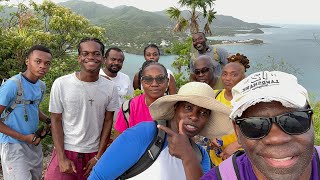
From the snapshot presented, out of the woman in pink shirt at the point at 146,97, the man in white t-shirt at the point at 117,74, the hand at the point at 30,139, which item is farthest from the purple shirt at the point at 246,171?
the man in white t-shirt at the point at 117,74

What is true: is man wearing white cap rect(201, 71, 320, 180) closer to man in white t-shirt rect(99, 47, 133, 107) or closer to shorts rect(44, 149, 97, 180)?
shorts rect(44, 149, 97, 180)

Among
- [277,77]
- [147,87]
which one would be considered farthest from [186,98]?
[147,87]

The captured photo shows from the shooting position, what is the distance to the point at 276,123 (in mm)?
1274

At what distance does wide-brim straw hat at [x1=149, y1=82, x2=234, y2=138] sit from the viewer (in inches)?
84.8

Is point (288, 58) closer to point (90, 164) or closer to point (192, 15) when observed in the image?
point (192, 15)

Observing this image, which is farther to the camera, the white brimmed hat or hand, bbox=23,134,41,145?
hand, bbox=23,134,41,145

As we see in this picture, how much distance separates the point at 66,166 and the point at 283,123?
7.97ft

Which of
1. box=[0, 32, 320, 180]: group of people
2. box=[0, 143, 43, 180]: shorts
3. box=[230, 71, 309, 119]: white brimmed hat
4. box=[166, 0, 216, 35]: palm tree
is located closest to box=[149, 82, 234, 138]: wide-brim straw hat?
box=[0, 32, 320, 180]: group of people

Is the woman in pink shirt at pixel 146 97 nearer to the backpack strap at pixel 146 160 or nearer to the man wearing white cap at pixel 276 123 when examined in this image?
the backpack strap at pixel 146 160

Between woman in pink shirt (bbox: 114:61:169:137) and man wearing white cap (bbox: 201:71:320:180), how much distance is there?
165 cm

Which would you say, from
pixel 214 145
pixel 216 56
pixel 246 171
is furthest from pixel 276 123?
pixel 216 56

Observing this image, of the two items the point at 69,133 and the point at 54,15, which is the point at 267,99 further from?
the point at 54,15

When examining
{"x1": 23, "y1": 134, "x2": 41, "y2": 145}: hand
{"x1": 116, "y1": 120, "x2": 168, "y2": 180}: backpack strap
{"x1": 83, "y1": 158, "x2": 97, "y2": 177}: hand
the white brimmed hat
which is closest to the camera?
the white brimmed hat

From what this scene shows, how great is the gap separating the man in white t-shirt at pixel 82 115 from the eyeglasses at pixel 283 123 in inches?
82.4
